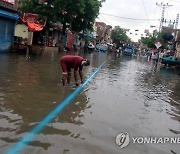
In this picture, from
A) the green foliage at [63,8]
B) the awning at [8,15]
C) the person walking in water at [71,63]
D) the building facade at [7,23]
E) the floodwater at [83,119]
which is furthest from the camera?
the green foliage at [63,8]

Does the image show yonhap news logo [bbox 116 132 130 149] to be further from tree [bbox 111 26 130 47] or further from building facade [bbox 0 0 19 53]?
tree [bbox 111 26 130 47]

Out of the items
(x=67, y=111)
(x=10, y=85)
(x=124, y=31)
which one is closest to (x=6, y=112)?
(x=67, y=111)

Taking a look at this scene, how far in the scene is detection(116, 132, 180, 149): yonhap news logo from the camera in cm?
567

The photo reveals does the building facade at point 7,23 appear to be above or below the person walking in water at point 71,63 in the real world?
above

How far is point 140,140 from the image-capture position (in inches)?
234

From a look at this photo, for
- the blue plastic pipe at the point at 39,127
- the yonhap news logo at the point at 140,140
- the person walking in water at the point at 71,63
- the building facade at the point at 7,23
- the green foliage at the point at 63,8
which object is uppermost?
the green foliage at the point at 63,8

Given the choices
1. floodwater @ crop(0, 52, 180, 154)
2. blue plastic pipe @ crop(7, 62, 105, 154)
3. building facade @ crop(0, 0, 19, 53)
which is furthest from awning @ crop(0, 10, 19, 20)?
blue plastic pipe @ crop(7, 62, 105, 154)

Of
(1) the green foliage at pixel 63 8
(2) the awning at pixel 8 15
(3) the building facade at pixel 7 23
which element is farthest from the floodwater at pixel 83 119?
(1) the green foliage at pixel 63 8

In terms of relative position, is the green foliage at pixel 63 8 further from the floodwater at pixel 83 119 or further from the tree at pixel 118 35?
the tree at pixel 118 35

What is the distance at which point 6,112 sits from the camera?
Result: 22.2ft

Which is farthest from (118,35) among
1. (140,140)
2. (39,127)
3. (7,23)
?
(39,127)

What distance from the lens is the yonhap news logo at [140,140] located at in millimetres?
5669

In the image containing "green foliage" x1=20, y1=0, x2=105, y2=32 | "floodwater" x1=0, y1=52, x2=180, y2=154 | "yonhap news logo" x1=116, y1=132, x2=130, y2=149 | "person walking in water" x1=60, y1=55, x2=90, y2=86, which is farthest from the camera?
"green foliage" x1=20, y1=0, x2=105, y2=32

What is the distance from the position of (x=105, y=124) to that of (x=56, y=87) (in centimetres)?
436
